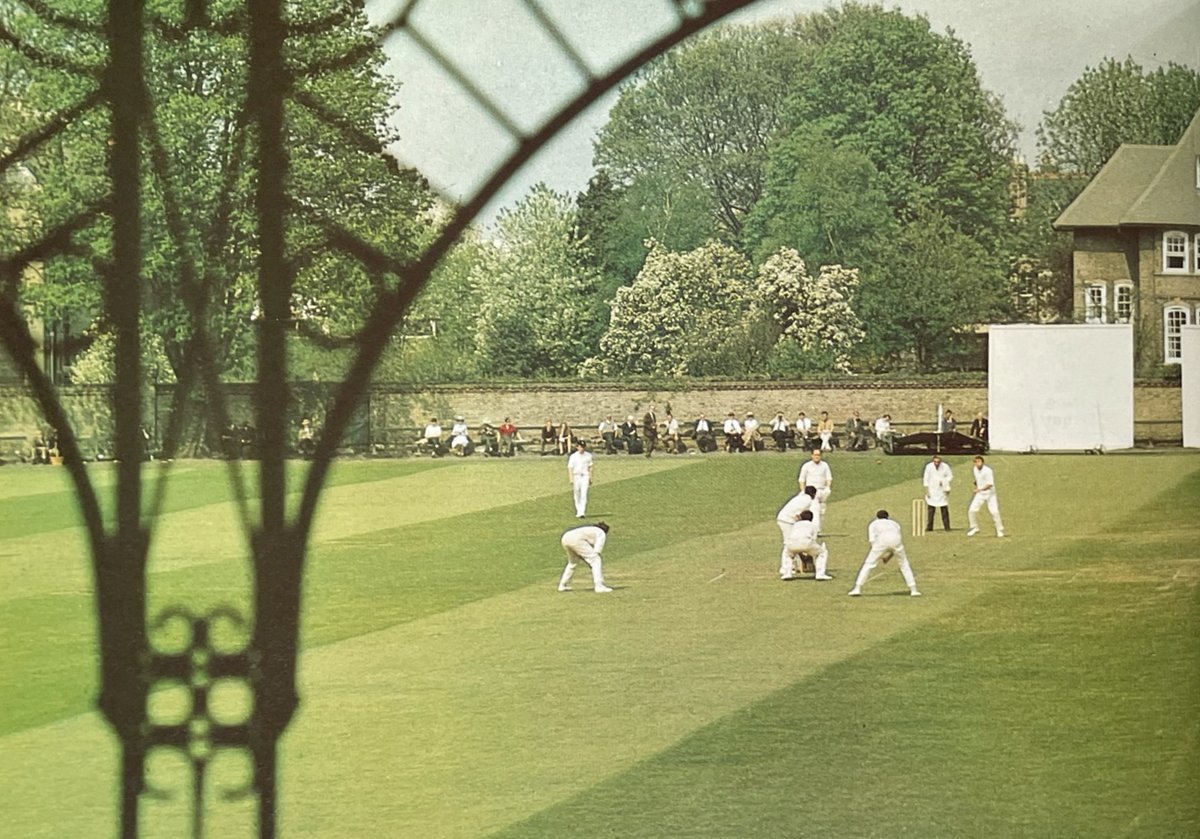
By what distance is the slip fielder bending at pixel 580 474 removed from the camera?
13.0ft

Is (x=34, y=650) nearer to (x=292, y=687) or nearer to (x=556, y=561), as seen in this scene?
(x=292, y=687)

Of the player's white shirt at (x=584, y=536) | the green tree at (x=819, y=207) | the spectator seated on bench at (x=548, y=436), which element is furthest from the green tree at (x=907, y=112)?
the player's white shirt at (x=584, y=536)

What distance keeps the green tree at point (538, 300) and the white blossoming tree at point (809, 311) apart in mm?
337

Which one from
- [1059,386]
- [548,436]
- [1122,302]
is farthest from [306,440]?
[1122,302]

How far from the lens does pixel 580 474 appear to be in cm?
401

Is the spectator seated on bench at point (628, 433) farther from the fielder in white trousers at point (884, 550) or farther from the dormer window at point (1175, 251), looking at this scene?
the dormer window at point (1175, 251)

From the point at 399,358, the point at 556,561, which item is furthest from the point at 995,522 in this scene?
the point at 399,358

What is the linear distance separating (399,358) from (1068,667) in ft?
4.50

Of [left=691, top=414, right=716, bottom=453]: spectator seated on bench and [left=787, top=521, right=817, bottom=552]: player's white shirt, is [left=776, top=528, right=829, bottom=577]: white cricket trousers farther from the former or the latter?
[left=691, top=414, right=716, bottom=453]: spectator seated on bench

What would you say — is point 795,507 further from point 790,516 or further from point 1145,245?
point 1145,245

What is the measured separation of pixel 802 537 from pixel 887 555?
212 millimetres

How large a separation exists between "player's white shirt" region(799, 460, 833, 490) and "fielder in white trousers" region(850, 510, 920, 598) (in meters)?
0.13

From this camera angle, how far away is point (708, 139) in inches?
158

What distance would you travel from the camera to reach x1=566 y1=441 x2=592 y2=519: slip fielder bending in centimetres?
396
